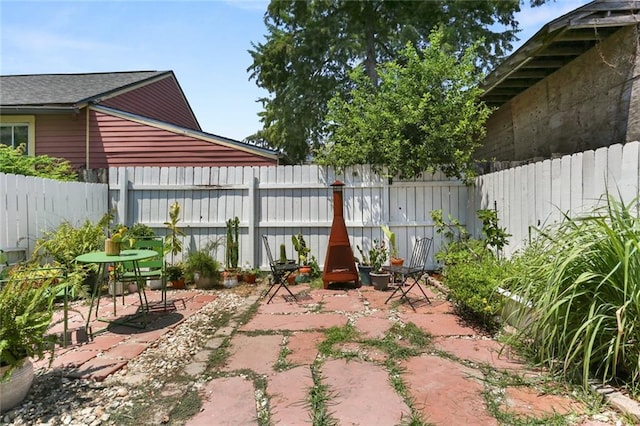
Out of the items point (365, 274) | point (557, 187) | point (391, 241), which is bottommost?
point (365, 274)

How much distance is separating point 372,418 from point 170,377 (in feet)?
4.85

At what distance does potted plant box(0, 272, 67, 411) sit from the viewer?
2178mm

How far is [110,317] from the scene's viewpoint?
4090 millimetres

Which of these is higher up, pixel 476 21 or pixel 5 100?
pixel 476 21

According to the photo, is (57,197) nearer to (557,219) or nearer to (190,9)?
(190,9)

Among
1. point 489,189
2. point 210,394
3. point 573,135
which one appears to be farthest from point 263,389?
point 573,135

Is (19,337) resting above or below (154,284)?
above

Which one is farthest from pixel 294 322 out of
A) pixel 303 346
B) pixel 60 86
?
pixel 60 86

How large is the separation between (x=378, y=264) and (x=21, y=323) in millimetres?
4345

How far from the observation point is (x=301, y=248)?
235 inches

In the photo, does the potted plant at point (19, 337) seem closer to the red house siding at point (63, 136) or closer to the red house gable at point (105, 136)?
the red house gable at point (105, 136)

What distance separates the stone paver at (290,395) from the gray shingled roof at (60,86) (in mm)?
8373

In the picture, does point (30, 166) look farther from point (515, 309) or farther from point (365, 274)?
point (515, 309)

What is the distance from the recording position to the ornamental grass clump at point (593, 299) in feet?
6.95
